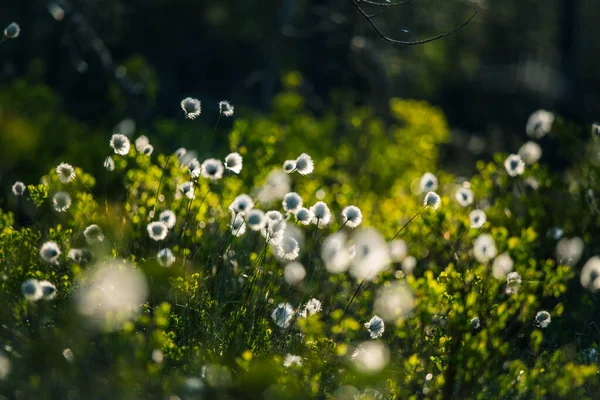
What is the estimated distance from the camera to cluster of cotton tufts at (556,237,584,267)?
450 cm

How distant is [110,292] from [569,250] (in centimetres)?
287

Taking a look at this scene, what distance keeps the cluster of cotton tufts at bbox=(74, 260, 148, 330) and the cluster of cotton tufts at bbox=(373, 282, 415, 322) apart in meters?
1.20

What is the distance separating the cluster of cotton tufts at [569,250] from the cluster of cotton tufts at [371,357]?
1.51m

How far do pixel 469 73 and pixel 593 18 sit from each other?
423cm

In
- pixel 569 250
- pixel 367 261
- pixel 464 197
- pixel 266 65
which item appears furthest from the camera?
pixel 266 65

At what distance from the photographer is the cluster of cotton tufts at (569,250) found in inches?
177

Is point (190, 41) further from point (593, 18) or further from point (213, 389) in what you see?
point (213, 389)

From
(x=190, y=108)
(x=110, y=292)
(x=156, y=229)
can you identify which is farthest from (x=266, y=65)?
(x=110, y=292)

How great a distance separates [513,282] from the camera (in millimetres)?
3732

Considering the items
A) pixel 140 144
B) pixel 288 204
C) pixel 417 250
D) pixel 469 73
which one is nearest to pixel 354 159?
pixel 417 250

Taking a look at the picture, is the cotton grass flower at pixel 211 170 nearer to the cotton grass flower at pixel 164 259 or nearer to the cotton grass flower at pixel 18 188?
the cotton grass flower at pixel 164 259

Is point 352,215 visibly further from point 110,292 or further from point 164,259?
point 110,292

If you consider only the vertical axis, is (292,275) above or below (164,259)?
below

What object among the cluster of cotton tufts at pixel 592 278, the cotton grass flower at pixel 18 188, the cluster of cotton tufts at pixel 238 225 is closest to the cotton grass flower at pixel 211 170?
the cluster of cotton tufts at pixel 238 225
